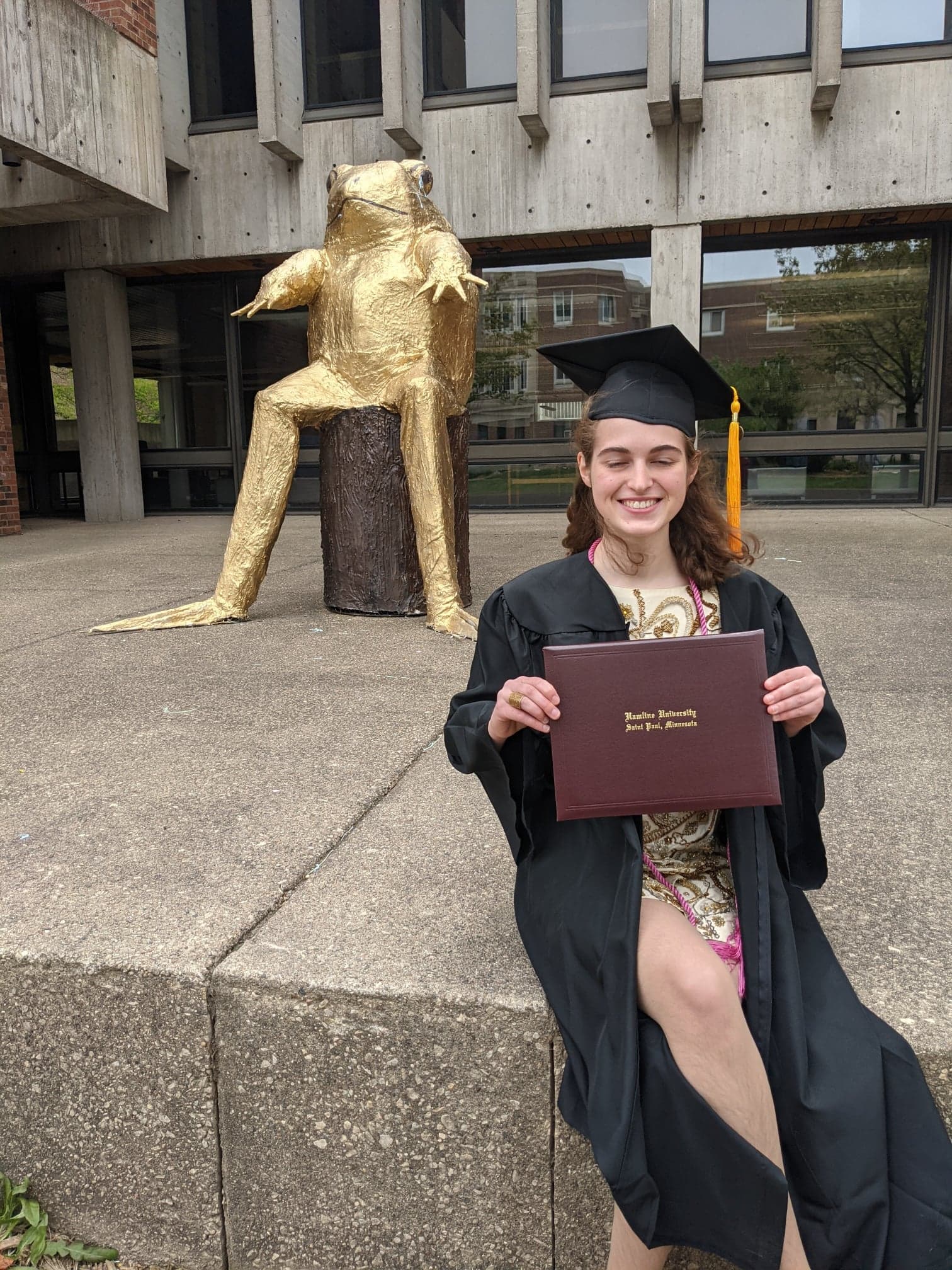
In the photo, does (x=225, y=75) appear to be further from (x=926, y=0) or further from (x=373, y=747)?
(x=373, y=747)

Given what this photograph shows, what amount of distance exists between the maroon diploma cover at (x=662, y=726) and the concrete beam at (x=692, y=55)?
930cm

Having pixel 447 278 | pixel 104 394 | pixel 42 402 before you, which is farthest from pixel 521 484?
pixel 447 278

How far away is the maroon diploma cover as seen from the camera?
1.50 meters

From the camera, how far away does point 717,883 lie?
5.70 ft

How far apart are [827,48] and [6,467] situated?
8.60m

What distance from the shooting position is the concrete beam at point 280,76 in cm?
998

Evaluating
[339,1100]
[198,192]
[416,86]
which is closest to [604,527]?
[339,1100]

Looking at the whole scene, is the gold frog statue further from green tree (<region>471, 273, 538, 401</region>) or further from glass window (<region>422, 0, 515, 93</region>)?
green tree (<region>471, 273, 538, 401</region>)

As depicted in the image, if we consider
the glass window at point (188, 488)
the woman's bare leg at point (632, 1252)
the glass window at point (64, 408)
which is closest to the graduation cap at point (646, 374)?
the woman's bare leg at point (632, 1252)

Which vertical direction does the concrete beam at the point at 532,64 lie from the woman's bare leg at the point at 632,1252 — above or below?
above

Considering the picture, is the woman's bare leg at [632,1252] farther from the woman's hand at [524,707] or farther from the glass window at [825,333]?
the glass window at [825,333]

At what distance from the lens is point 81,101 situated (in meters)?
8.68

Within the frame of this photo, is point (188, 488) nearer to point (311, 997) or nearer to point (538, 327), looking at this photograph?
point (538, 327)

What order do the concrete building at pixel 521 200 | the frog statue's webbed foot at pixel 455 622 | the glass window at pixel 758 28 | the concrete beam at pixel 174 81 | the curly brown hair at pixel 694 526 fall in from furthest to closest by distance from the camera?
the concrete beam at pixel 174 81 < the glass window at pixel 758 28 < the concrete building at pixel 521 200 < the frog statue's webbed foot at pixel 455 622 < the curly brown hair at pixel 694 526
